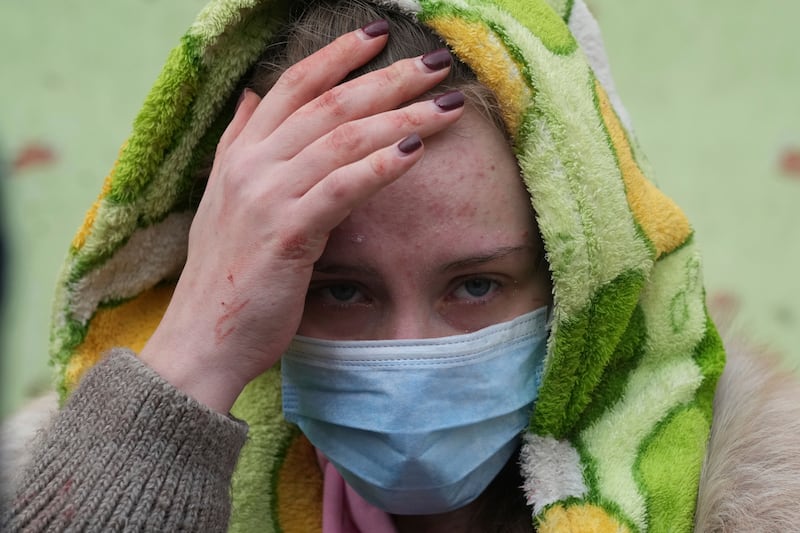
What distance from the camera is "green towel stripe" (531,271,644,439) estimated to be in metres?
1.39

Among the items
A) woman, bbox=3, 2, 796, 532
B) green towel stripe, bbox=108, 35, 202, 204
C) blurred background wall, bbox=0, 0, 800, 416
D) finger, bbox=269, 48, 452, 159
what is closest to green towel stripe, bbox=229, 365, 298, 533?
woman, bbox=3, 2, 796, 532

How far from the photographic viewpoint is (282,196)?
4.27ft

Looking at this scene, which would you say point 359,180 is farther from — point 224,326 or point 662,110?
point 662,110

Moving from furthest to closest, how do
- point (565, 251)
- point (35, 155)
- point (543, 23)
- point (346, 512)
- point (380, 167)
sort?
point (35, 155), point (346, 512), point (543, 23), point (565, 251), point (380, 167)

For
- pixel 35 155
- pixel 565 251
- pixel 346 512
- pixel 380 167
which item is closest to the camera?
pixel 380 167

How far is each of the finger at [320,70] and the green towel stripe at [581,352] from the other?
0.48 meters

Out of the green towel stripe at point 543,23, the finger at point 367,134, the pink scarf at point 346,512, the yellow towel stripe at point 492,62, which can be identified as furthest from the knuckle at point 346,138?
the pink scarf at point 346,512

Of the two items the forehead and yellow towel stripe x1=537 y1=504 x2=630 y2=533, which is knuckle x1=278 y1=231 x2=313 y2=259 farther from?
yellow towel stripe x1=537 y1=504 x2=630 y2=533

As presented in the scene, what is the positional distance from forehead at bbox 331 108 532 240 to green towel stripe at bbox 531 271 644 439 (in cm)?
17

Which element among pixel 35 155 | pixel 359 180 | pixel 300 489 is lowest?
pixel 35 155

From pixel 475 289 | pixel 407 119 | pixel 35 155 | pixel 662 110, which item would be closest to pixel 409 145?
pixel 407 119

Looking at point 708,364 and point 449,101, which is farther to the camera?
point 708,364

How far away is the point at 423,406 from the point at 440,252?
223 mm

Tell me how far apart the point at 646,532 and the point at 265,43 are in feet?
3.05
